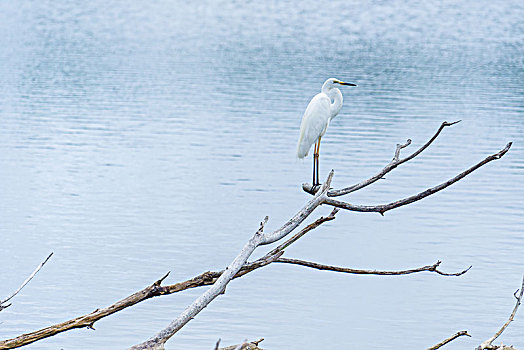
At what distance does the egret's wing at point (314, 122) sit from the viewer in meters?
8.02

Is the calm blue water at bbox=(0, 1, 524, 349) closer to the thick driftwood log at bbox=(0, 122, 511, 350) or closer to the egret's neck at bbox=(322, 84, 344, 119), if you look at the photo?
the egret's neck at bbox=(322, 84, 344, 119)

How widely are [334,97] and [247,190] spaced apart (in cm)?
322

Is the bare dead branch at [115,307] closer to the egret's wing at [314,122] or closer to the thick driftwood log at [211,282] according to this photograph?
the thick driftwood log at [211,282]

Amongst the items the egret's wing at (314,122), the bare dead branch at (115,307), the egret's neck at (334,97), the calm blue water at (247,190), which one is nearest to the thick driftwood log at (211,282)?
the bare dead branch at (115,307)

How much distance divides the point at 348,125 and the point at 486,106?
3.37 m

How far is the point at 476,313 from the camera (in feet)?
24.8

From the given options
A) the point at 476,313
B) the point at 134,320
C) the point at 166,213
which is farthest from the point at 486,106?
the point at 134,320

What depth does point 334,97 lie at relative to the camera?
8.33 meters

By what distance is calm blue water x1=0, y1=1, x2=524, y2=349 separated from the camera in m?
7.50

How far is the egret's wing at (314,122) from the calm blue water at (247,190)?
4.09 feet

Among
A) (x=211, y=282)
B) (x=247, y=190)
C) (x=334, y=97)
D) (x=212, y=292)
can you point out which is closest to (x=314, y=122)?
(x=334, y=97)

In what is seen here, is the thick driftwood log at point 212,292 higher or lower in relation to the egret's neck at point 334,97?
lower

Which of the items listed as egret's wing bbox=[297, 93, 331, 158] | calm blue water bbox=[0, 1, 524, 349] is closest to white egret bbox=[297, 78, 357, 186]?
egret's wing bbox=[297, 93, 331, 158]

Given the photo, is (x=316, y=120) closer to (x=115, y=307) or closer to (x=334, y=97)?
(x=334, y=97)
